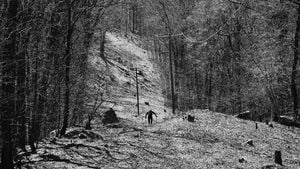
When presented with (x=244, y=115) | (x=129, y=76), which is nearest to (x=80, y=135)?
(x=244, y=115)

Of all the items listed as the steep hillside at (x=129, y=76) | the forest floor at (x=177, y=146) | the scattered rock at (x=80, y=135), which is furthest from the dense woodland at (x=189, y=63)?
the steep hillside at (x=129, y=76)

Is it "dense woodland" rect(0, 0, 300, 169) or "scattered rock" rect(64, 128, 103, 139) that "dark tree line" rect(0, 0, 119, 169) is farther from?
"scattered rock" rect(64, 128, 103, 139)

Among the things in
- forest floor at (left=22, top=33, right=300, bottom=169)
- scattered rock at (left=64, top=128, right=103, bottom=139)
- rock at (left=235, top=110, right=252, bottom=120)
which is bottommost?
forest floor at (left=22, top=33, right=300, bottom=169)

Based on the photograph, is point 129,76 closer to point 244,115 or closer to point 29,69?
point 244,115

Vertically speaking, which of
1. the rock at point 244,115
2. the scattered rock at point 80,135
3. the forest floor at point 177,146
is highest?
the rock at point 244,115

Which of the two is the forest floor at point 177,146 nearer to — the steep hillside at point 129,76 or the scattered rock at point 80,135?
the scattered rock at point 80,135

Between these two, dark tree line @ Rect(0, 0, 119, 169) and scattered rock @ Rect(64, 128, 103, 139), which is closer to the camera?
dark tree line @ Rect(0, 0, 119, 169)

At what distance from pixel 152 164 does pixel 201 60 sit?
75.1 ft

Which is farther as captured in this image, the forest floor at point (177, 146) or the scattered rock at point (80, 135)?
the scattered rock at point (80, 135)

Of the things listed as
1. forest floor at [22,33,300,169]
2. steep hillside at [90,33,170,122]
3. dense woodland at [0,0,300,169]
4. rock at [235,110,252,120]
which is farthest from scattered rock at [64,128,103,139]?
steep hillside at [90,33,170,122]

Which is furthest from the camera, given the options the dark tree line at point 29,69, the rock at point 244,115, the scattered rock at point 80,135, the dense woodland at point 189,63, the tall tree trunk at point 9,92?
the rock at point 244,115

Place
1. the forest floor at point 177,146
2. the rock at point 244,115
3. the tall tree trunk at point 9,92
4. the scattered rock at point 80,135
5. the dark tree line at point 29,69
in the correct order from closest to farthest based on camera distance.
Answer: the dark tree line at point 29,69 < the tall tree trunk at point 9,92 < the forest floor at point 177,146 < the scattered rock at point 80,135 < the rock at point 244,115

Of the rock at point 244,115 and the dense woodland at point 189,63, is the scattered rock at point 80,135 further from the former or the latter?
the rock at point 244,115

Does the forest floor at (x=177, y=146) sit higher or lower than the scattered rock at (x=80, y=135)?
lower
